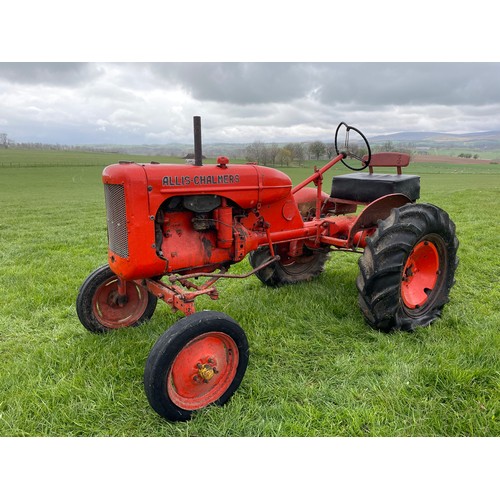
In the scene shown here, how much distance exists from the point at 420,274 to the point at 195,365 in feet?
8.31

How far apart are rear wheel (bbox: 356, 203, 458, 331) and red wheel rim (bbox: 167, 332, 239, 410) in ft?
4.50

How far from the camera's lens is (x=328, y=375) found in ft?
9.63

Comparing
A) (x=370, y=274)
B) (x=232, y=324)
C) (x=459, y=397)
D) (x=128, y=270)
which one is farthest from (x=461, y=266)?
(x=128, y=270)

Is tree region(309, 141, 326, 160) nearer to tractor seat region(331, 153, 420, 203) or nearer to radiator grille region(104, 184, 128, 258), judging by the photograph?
tractor seat region(331, 153, 420, 203)

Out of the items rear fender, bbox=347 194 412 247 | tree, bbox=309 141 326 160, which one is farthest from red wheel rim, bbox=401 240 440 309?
tree, bbox=309 141 326 160

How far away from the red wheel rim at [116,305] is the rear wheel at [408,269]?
2047mm

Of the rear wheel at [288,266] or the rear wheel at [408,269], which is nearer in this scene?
the rear wheel at [408,269]

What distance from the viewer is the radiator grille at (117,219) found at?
2.77 metres

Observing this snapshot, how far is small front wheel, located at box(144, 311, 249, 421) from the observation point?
2373 millimetres

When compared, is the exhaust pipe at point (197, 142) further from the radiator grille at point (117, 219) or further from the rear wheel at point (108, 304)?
the rear wheel at point (108, 304)

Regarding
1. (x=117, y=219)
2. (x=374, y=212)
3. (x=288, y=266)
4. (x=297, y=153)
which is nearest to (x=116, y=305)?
(x=117, y=219)

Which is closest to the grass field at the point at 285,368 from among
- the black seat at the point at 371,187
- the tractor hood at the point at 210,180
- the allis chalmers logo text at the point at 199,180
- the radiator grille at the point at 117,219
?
the radiator grille at the point at 117,219

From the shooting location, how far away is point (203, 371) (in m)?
2.57

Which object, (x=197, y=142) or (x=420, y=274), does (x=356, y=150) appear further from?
(x=197, y=142)
